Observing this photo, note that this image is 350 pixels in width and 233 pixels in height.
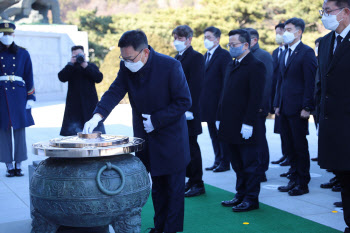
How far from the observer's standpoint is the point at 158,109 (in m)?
3.38

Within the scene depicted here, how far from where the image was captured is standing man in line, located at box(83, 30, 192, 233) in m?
3.26

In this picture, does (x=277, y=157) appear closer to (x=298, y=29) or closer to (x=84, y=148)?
(x=298, y=29)

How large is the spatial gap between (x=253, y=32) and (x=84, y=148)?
3.70 metres

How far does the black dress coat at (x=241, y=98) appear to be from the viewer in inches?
166

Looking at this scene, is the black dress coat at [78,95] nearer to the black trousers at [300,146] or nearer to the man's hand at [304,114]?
the black trousers at [300,146]

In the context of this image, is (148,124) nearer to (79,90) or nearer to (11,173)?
(79,90)

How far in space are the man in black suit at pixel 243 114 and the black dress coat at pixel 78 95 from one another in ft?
7.52

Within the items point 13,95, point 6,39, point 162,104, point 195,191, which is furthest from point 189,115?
point 6,39

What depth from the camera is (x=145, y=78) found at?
337 centimetres

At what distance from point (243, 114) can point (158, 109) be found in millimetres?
1218

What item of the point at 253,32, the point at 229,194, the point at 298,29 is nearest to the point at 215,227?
the point at 229,194

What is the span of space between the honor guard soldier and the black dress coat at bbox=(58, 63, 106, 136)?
484mm

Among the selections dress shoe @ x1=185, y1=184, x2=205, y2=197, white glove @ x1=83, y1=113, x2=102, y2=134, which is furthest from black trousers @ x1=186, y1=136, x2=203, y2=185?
white glove @ x1=83, y1=113, x2=102, y2=134

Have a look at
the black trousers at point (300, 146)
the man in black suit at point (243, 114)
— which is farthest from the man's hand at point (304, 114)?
the man in black suit at point (243, 114)
